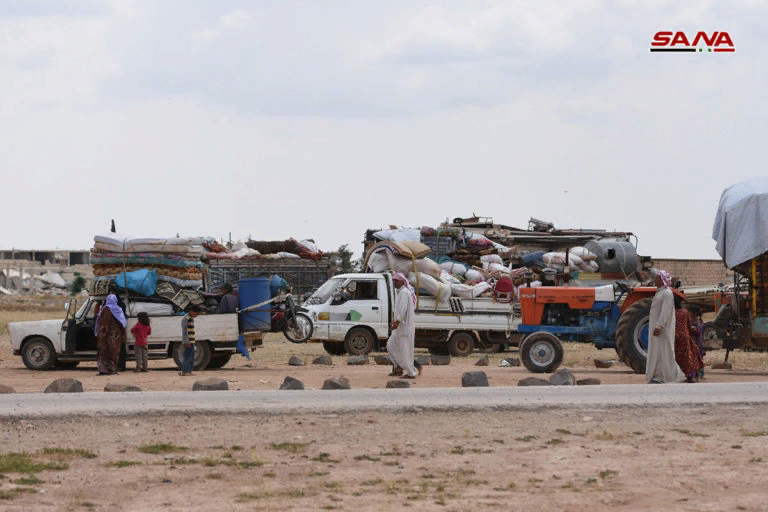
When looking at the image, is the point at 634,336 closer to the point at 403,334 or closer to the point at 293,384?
the point at 403,334

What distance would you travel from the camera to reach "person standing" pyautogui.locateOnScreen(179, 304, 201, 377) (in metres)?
20.8

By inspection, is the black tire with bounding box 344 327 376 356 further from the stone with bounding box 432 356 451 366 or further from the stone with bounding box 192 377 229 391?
the stone with bounding box 192 377 229 391

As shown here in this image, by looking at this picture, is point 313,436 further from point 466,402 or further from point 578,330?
point 578,330

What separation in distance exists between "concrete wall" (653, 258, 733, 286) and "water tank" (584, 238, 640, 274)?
32.8 feet

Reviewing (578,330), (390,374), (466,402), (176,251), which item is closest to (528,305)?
(578,330)

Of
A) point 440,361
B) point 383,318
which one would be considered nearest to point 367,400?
point 440,361

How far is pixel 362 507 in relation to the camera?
8445 millimetres

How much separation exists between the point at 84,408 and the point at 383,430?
3197 mm

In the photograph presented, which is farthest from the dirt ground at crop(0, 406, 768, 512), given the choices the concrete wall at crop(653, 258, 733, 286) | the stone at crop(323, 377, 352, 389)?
the concrete wall at crop(653, 258, 733, 286)

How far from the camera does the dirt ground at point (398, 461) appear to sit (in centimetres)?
866

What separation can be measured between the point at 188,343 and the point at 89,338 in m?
2.53

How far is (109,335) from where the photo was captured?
2112cm

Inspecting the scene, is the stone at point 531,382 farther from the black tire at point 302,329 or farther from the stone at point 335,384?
the black tire at point 302,329

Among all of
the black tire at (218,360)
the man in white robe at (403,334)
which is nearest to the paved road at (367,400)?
the man in white robe at (403,334)
